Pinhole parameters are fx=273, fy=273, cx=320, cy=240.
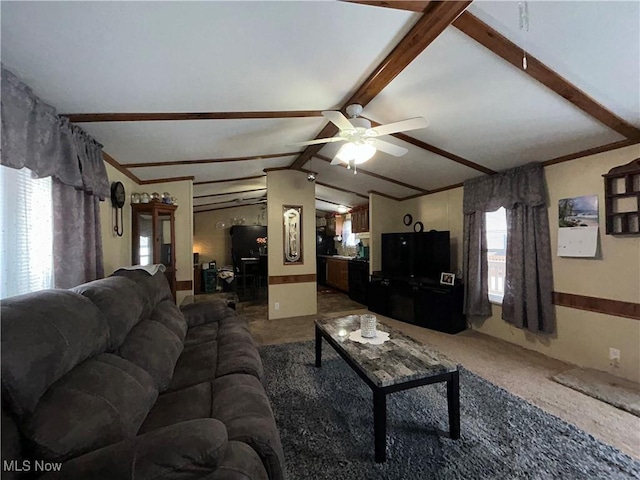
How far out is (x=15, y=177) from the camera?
1.62m

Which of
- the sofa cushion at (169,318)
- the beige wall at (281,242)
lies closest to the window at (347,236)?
the beige wall at (281,242)

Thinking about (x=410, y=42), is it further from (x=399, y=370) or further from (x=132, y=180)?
(x=132, y=180)

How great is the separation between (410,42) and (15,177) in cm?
244

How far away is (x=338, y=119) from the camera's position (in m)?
Answer: 1.84

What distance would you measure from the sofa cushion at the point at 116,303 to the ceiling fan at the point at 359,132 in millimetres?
1563

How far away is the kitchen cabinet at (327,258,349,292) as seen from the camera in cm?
661

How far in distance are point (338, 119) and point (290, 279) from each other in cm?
324

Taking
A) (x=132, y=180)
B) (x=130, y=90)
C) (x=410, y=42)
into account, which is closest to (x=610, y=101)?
(x=410, y=42)

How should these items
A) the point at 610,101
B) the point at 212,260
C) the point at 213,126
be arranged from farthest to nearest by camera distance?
the point at 212,260, the point at 213,126, the point at 610,101

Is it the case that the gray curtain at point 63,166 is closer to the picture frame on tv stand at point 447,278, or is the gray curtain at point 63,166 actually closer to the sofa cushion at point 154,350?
the sofa cushion at point 154,350

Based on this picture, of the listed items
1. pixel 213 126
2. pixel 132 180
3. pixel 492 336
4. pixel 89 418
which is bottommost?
pixel 492 336

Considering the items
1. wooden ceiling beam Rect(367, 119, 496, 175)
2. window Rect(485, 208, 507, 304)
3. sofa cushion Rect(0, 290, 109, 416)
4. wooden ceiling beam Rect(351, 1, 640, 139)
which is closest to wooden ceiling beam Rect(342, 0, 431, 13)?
wooden ceiling beam Rect(351, 1, 640, 139)

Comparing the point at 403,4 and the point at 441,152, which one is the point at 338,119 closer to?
the point at 403,4

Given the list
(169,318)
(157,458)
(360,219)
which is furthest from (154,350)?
(360,219)
